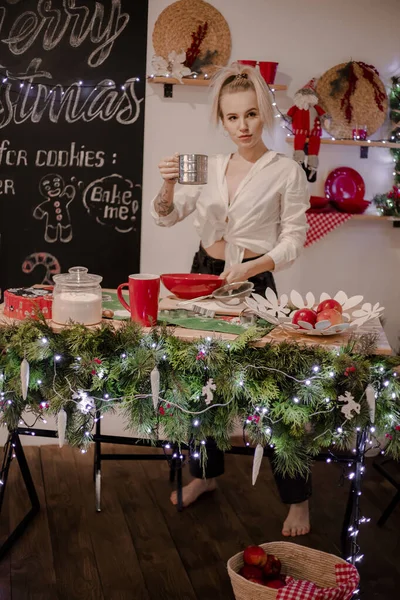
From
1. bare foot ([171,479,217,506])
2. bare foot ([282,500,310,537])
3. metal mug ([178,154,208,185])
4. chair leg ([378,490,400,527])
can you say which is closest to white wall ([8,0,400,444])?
bare foot ([171,479,217,506])

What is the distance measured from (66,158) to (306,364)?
2249mm

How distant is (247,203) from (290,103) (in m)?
1.23

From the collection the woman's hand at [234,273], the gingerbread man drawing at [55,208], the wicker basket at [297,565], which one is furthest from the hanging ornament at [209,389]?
the gingerbread man drawing at [55,208]

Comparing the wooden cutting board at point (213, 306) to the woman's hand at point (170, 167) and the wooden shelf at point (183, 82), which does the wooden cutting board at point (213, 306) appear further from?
the wooden shelf at point (183, 82)

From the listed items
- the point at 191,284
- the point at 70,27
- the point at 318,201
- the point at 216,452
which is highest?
the point at 70,27

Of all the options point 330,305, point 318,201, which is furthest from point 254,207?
point 318,201

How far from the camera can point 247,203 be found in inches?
106

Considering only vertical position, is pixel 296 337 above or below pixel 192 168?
below

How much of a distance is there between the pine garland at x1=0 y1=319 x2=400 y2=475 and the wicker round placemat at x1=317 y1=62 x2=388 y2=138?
6.99 ft

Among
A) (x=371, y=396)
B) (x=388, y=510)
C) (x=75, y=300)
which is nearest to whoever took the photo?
(x=371, y=396)

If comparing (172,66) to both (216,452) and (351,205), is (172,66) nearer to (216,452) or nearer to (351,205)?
(351,205)

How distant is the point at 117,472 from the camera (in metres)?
3.25

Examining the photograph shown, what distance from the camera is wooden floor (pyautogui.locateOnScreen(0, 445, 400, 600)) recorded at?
7.59 ft

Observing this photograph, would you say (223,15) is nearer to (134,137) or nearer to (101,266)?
(134,137)
